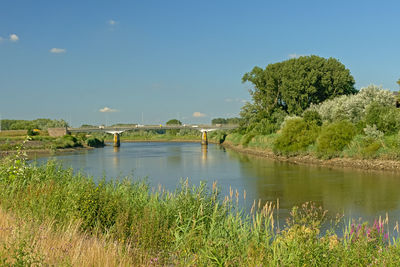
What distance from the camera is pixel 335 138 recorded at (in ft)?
151

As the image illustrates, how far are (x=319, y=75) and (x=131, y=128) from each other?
61.5 m

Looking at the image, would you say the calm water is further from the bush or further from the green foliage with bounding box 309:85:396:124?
the green foliage with bounding box 309:85:396:124

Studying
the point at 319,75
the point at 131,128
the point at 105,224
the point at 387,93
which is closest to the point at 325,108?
the point at 387,93

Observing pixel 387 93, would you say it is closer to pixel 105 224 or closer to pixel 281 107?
pixel 281 107

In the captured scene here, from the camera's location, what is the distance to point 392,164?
37.1 meters

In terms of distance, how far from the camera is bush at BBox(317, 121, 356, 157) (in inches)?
1772

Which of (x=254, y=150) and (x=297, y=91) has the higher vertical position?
(x=297, y=91)

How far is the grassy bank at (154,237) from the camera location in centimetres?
719

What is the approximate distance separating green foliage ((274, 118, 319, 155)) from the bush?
463 centimetres

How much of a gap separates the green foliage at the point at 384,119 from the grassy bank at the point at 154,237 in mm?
34394

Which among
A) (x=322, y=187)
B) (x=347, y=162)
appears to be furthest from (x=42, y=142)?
(x=322, y=187)

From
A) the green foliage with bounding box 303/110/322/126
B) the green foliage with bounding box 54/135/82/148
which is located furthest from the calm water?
the green foliage with bounding box 54/135/82/148

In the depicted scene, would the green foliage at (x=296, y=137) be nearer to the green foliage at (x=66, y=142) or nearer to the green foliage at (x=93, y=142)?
the green foliage at (x=66, y=142)

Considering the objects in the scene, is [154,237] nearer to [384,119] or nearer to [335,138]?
[384,119]
